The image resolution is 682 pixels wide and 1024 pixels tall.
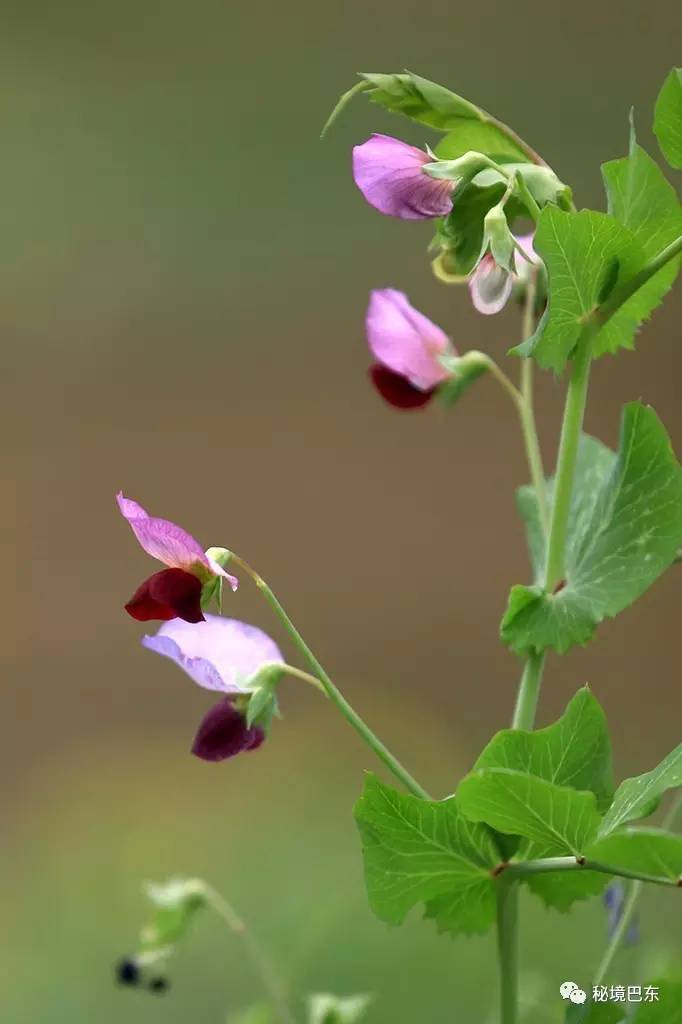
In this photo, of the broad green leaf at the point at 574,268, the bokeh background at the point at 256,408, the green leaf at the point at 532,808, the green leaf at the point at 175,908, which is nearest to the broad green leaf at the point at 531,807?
the green leaf at the point at 532,808

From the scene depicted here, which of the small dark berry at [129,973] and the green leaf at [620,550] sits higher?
the green leaf at [620,550]

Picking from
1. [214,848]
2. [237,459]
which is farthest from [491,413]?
[214,848]

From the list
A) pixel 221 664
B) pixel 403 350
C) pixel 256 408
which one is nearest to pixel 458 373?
pixel 403 350

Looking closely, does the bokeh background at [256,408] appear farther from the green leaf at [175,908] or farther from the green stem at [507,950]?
the green stem at [507,950]

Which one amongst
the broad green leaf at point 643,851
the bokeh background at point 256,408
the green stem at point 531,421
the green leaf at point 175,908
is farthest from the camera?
the bokeh background at point 256,408

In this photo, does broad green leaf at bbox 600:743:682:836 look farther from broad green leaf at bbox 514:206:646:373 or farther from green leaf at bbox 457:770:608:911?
broad green leaf at bbox 514:206:646:373

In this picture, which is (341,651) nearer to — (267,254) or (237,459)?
(237,459)

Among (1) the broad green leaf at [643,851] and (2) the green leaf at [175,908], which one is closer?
(1) the broad green leaf at [643,851]
